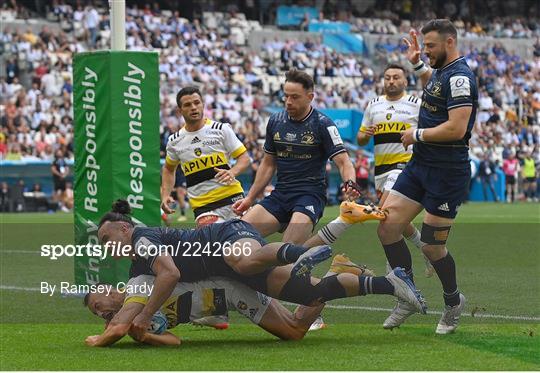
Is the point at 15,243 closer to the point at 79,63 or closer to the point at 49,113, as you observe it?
the point at 79,63

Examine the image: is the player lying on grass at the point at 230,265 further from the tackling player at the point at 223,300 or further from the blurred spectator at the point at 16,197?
the blurred spectator at the point at 16,197

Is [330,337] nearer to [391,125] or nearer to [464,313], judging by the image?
[464,313]

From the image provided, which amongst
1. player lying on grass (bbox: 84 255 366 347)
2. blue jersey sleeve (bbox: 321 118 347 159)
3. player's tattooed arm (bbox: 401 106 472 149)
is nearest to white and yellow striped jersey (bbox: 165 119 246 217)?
blue jersey sleeve (bbox: 321 118 347 159)

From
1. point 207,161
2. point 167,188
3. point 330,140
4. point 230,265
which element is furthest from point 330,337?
point 167,188

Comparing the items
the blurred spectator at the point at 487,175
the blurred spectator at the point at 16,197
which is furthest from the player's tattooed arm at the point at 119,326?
the blurred spectator at the point at 487,175

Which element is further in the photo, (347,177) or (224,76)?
(224,76)

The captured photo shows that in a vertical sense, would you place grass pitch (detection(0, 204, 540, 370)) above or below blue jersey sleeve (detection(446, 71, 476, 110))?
below

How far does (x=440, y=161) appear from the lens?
32.0 feet

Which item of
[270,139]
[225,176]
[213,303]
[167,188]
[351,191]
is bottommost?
[213,303]

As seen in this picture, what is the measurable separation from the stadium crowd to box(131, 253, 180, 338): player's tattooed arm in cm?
2281

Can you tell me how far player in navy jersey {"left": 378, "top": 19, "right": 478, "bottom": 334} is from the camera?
9.47m

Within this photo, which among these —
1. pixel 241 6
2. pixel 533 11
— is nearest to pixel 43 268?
pixel 241 6

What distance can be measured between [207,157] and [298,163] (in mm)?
1698

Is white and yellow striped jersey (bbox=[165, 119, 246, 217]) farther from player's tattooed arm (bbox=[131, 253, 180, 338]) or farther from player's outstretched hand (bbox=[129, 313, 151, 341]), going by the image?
player's outstretched hand (bbox=[129, 313, 151, 341])
